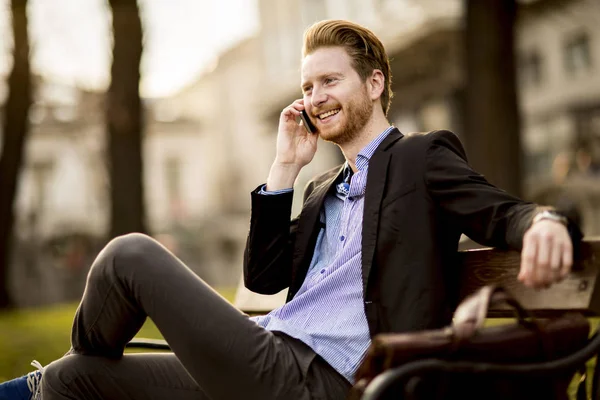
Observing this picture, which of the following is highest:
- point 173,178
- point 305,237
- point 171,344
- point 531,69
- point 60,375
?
point 531,69

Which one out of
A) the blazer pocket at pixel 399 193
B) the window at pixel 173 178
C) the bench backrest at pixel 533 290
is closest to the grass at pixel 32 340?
the blazer pocket at pixel 399 193

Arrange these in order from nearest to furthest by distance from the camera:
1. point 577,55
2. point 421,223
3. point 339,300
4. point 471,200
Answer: point 471,200
point 421,223
point 339,300
point 577,55

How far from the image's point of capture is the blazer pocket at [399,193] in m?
2.85

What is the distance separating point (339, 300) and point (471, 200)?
66 cm

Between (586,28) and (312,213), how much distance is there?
814 inches

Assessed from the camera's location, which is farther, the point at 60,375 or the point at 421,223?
the point at 60,375

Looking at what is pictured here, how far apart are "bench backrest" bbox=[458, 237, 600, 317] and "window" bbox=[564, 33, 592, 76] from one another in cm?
2077

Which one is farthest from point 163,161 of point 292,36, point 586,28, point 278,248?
point 278,248

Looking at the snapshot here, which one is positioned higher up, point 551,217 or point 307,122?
point 307,122

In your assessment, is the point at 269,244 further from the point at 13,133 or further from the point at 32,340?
the point at 13,133

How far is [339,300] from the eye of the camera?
301 cm

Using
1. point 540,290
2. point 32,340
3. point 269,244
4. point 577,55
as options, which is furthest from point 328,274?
point 577,55

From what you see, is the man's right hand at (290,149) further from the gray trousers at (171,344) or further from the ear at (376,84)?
the gray trousers at (171,344)

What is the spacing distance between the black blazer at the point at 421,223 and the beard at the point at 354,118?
0.62ft
